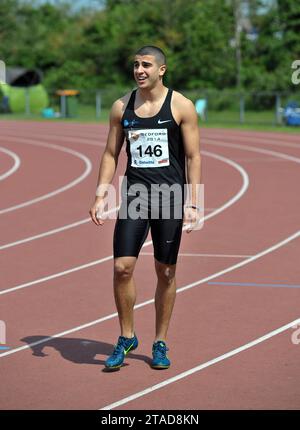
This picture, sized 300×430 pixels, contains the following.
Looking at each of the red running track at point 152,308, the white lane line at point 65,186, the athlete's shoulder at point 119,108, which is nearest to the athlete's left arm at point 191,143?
the athlete's shoulder at point 119,108

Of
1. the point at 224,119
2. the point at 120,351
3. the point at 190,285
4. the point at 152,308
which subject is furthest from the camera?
the point at 224,119

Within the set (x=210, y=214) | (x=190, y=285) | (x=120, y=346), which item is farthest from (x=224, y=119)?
(x=120, y=346)

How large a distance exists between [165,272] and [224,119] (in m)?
39.0

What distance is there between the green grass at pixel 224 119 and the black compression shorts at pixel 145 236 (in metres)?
29.6

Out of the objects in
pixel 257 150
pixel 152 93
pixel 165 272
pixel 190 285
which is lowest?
pixel 257 150

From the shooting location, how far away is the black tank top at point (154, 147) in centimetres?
665

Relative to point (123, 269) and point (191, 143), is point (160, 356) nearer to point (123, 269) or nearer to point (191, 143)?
point (123, 269)

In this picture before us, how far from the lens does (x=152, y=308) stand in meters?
8.59

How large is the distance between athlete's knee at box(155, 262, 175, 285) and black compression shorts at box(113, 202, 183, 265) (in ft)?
0.11

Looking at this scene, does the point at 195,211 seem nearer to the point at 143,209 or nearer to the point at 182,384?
the point at 143,209

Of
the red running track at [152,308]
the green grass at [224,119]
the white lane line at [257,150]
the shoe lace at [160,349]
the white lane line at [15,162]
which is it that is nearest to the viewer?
the red running track at [152,308]

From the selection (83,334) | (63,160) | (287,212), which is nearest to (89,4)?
(63,160)

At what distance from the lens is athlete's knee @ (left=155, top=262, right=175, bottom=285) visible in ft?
22.4

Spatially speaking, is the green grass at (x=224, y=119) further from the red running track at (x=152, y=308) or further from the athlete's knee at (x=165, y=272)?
the athlete's knee at (x=165, y=272)
